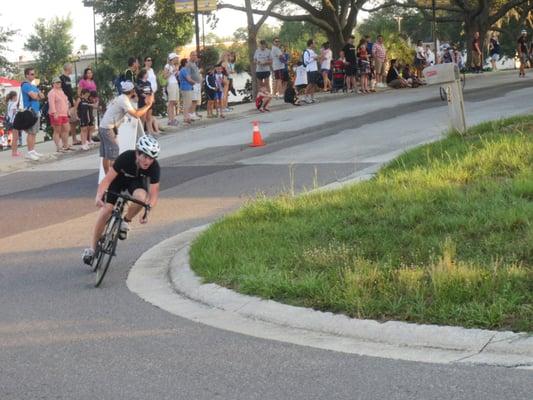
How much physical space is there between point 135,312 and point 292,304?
56.1 inches

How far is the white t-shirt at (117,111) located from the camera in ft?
46.4

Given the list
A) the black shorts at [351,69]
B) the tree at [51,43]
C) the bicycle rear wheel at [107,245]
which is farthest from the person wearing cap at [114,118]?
the tree at [51,43]

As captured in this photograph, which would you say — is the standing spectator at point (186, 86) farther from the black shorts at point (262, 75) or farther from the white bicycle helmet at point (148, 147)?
the white bicycle helmet at point (148, 147)

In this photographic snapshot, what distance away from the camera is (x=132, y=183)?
371 inches

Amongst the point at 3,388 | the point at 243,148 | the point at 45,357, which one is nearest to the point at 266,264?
the point at 45,357

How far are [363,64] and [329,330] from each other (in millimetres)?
25641

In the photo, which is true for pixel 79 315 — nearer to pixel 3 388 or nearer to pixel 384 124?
pixel 3 388

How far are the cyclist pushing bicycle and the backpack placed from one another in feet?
35.9

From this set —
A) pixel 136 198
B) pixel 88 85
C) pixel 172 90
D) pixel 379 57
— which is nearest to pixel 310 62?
pixel 379 57

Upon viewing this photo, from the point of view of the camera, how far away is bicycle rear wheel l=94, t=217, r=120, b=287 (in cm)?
891

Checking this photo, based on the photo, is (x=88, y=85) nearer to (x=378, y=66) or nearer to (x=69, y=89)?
(x=69, y=89)

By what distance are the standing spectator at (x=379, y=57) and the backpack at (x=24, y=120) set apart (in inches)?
639

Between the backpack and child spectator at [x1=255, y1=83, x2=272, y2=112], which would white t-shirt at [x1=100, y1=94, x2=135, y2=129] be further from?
child spectator at [x1=255, y1=83, x2=272, y2=112]

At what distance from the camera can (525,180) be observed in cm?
965
